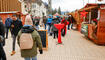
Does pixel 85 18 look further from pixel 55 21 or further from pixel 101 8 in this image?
pixel 101 8

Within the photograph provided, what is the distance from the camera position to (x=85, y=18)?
51.0ft

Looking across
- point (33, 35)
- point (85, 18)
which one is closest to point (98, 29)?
point (33, 35)

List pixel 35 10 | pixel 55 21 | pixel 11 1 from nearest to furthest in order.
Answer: pixel 55 21 < pixel 11 1 < pixel 35 10

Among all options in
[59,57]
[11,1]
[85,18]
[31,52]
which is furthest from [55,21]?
[11,1]

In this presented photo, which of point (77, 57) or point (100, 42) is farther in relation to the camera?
point (100, 42)

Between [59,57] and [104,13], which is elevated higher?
[104,13]

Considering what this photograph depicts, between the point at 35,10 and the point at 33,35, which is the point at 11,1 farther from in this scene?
the point at 35,10

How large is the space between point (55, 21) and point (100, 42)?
11.7 feet

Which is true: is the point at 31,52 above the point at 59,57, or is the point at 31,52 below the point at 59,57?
above

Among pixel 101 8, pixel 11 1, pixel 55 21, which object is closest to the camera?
pixel 101 8

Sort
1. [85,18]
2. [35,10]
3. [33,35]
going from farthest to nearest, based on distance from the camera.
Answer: [35,10], [85,18], [33,35]

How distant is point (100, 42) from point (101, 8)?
194 centimetres

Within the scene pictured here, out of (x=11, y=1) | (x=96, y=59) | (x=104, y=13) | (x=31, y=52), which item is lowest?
(x=96, y=59)

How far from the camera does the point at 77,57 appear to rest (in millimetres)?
5922
